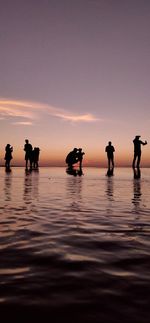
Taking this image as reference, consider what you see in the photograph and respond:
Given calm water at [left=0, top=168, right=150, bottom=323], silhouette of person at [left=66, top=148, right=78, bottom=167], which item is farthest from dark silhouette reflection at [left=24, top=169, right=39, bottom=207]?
silhouette of person at [left=66, top=148, right=78, bottom=167]

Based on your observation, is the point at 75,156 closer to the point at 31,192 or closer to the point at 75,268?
the point at 31,192

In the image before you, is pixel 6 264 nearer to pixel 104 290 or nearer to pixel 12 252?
pixel 12 252

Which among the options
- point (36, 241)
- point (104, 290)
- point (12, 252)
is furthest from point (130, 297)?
point (36, 241)

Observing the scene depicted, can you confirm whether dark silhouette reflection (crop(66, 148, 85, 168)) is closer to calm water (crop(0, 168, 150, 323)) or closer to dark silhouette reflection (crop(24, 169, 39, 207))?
dark silhouette reflection (crop(24, 169, 39, 207))

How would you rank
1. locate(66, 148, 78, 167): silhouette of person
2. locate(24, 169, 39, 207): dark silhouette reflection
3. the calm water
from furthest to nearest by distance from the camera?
locate(66, 148, 78, 167): silhouette of person < locate(24, 169, 39, 207): dark silhouette reflection < the calm water

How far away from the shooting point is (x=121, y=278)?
222 cm

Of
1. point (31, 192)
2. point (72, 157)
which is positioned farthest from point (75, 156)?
point (31, 192)

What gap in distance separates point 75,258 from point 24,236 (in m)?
0.92

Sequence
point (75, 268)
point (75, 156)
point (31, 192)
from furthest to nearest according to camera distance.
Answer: point (75, 156) → point (31, 192) → point (75, 268)

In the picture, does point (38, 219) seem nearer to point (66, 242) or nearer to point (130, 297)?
point (66, 242)

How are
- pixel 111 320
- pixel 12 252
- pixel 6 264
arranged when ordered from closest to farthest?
pixel 111 320 < pixel 6 264 < pixel 12 252

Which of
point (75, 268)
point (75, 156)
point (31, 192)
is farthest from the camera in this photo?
point (75, 156)

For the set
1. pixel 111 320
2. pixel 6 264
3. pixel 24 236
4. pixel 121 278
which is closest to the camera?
pixel 111 320

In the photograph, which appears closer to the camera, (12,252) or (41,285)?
(41,285)
